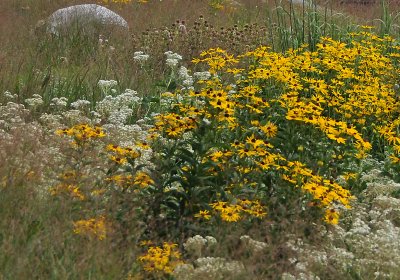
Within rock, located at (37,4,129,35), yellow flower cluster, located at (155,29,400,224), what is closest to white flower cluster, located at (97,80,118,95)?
yellow flower cluster, located at (155,29,400,224)

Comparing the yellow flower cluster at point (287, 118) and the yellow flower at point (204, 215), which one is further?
the yellow flower cluster at point (287, 118)

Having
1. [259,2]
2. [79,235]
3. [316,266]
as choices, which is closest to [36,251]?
[79,235]

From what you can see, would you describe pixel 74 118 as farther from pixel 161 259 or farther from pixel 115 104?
pixel 161 259

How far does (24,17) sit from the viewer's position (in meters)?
12.6

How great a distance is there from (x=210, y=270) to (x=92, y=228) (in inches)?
23.6

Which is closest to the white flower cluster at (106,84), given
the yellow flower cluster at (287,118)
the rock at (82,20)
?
the yellow flower cluster at (287,118)

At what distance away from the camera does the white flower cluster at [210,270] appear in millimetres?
3762

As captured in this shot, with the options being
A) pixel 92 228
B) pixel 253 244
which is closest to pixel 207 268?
pixel 253 244

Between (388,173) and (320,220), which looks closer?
(320,220)

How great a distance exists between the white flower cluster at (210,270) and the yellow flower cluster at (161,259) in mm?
65

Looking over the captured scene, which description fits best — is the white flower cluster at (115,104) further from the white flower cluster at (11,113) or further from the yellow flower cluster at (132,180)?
the yellow flower cluster at (132,180)

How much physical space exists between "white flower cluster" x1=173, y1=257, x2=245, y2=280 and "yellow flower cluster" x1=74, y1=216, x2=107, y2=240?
1.29ft

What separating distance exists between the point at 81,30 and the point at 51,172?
632 centimetres

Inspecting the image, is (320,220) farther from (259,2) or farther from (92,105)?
(259,2)
